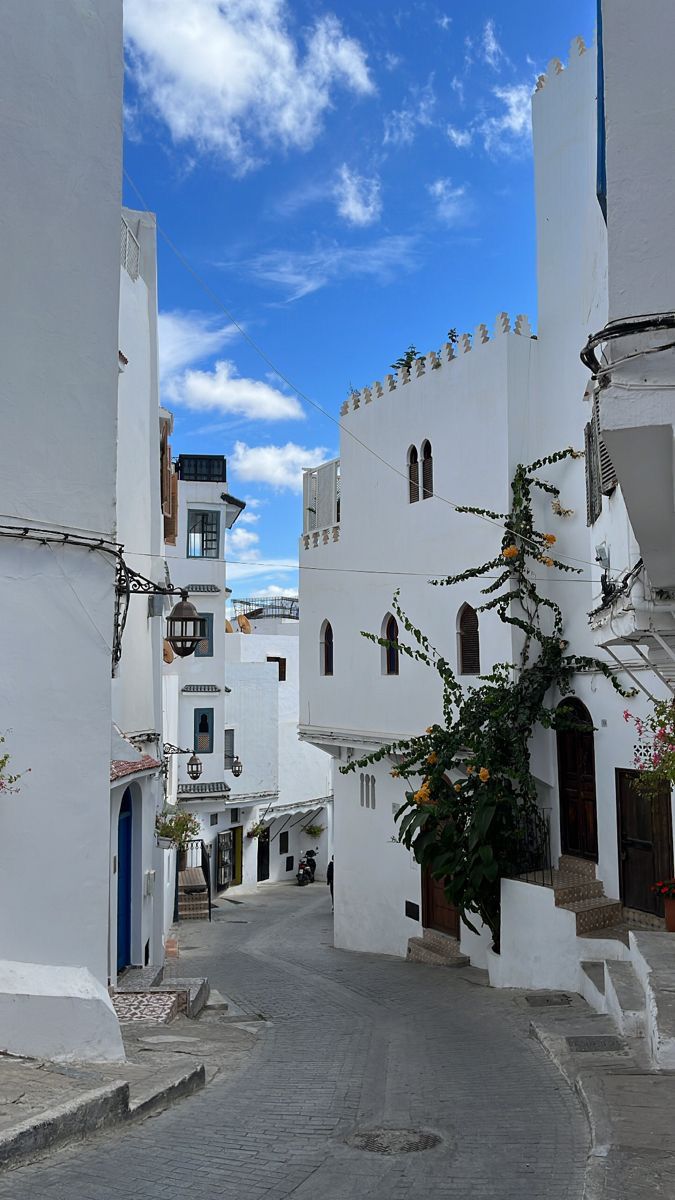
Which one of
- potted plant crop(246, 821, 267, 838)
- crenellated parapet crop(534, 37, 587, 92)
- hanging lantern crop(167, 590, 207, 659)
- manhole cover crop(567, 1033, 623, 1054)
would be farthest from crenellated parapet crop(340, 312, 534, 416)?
potted plant crop(246, 821, 267, 838)

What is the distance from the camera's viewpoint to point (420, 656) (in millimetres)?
16500

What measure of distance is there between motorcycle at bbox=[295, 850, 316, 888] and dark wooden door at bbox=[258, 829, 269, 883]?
1.23m

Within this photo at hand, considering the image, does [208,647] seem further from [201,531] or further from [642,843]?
[642,843]

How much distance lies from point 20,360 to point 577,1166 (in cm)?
717

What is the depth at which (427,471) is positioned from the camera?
689 inches

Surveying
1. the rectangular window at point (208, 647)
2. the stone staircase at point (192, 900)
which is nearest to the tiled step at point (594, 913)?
the stone staircase at point (192, 900)

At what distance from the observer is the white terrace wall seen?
8.11m

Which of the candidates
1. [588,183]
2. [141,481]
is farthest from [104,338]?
[588,183]

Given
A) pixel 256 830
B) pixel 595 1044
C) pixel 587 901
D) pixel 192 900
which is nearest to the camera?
pixel 595 1044

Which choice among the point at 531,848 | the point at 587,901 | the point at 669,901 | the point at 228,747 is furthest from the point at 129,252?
the point at 228,747

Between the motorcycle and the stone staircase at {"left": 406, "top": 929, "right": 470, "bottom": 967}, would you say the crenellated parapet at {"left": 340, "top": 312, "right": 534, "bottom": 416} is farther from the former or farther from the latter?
the motorcycle

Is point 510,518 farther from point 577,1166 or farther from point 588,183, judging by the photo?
point 577,1166

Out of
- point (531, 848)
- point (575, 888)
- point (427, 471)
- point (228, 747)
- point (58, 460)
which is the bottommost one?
point (575, 888)

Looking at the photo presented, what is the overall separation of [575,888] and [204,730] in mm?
19418
